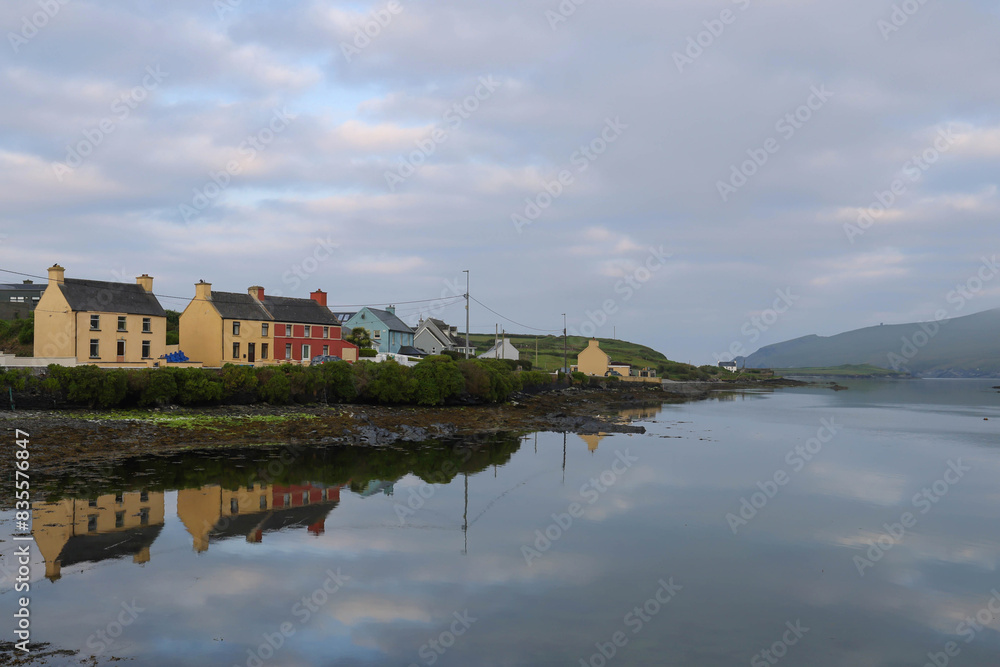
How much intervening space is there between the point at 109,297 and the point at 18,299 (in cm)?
4929

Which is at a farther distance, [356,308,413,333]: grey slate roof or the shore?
[356,308,413,333]: grey slate roof

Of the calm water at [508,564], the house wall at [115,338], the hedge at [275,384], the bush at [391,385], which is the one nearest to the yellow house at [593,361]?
the hedge at [275,384]

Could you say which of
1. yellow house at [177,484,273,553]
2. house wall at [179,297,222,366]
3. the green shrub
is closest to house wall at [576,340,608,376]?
house wall at [179,297,222,366]

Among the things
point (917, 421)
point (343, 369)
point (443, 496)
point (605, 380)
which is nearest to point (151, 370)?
point (343, 369)

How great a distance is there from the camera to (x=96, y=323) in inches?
1943

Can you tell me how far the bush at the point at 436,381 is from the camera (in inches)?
2226

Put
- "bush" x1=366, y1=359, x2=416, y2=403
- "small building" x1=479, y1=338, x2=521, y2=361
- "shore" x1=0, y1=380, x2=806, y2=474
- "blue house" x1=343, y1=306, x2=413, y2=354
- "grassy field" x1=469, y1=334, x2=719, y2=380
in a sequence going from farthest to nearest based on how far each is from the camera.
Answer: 1. "grassy field" x1=469, y1=334, x2=719, y2=380
2. "small building" x1=479, y1=338, x2=521, y2=361
3. "blue house" x1=343, y1=306, x2=413, y2=354
4. "bush" x1=366, y1=359, x2=416, y2=403
5. "shore" x1=0, y1=380, x2=806, y2=474

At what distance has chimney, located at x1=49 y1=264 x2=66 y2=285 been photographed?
158 ft

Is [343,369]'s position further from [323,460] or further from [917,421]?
[917,421]

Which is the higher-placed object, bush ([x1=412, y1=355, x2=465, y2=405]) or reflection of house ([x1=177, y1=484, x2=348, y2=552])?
bush ([x1=412, y1=355, x2=465, y2=405])

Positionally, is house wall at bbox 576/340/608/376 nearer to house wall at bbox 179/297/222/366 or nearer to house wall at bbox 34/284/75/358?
house wall at bbox 179/297/222/366

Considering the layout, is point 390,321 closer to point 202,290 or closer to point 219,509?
point 202,290

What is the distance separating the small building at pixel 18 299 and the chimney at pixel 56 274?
113ft

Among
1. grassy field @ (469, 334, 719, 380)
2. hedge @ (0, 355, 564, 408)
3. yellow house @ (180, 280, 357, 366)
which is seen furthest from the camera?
grassy field @ (469, 334, 719, 380)
